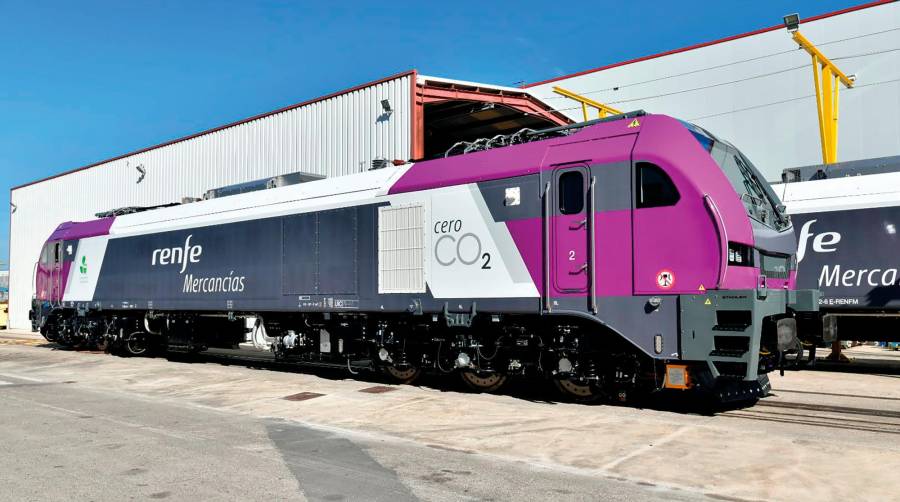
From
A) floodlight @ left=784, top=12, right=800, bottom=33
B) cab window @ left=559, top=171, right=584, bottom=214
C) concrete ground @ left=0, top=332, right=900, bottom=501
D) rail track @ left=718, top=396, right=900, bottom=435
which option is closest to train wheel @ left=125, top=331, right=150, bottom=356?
concrete ground @ left=0, top=332, right=900, bottom=501

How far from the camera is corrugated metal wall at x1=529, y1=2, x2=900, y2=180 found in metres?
29.9

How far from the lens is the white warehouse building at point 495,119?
71.0 feet

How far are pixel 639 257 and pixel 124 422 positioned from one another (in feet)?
23.2

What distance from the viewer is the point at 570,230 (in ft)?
30.9

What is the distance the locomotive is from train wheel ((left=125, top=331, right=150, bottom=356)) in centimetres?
506

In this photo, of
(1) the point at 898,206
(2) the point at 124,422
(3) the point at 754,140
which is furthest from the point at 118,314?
(3) the point at 754,140

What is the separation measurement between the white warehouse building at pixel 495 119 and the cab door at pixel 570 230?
10843 mm

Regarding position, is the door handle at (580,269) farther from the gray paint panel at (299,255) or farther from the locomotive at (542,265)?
the gray paint panel at (299,255)

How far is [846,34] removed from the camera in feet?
101

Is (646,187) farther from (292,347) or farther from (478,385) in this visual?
(292,347)

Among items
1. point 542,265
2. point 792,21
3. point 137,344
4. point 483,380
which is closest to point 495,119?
point 792,21

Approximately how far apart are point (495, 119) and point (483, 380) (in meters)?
16.5

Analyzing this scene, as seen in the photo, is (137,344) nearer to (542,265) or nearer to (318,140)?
(318,140)

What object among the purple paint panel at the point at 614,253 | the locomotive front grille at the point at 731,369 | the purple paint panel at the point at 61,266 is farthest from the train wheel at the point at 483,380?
A: the purple paint panel at the point at 61,266
